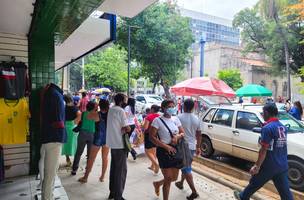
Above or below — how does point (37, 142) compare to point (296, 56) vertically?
below

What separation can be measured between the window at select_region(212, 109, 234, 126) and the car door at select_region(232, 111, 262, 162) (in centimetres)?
26

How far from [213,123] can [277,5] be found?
1821 centimetres

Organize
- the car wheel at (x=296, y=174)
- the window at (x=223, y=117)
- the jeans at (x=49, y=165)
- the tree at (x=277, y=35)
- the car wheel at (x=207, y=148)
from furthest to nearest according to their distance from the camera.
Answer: the tree at (x=277, y=35) < the car wheel at (x=207, y=148) < the window at (x=223, y=117) < the car wheel at (x=296, y=174) < the jeans at (x=49, y=165)

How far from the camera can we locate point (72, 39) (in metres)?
6.32

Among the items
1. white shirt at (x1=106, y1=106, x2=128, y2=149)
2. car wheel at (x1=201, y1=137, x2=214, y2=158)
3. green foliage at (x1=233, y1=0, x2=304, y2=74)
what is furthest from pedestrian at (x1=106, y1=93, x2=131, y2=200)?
green foliage at (x1=233, y1=0, x2=304, y2=74)

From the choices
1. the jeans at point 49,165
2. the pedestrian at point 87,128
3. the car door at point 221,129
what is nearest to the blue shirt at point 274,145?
the jeans at point 49,165

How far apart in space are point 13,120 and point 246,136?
5.22m

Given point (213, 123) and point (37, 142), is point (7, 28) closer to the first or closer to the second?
point (37, 142)

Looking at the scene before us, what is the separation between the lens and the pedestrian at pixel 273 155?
3.86 m

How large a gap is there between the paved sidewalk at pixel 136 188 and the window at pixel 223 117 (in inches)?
80.7

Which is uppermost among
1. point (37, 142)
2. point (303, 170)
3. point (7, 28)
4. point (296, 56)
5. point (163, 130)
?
point (296, 56)

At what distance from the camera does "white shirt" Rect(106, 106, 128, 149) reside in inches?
170

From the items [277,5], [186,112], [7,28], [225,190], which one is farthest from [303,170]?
[277,5]

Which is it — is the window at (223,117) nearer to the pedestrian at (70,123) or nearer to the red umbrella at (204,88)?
the red umbrella at (204,88)
